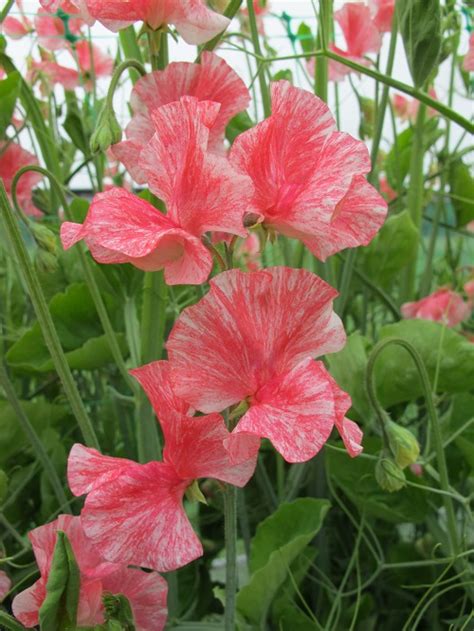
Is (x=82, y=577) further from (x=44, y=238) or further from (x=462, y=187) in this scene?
(x=462, y=187)

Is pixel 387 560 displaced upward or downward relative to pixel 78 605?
downward

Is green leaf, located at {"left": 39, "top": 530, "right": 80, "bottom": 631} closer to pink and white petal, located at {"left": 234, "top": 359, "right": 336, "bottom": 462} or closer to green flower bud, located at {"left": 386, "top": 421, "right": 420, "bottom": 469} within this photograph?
pink and white petal, located at {"left": 234, "top": 359, "right": 336, "bottom": 462}

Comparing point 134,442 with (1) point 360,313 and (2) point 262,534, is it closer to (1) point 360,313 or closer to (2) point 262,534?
(2) point 262,534

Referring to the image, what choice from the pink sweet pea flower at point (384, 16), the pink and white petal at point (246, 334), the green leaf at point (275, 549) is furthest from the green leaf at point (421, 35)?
the pink sweet pea flower at point (384, 16)

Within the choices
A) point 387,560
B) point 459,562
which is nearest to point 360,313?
point 387,560

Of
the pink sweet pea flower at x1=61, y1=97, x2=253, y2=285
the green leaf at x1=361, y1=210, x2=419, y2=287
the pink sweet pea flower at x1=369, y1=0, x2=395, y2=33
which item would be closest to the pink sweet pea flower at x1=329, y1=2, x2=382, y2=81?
the pink sweet pea flower at x1=369, y1=0, x2=395, y2=33

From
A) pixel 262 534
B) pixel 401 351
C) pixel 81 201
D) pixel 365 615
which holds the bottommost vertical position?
pixel 365 615

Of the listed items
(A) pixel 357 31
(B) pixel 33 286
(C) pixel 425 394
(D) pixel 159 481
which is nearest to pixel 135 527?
(D) pixel 159 481
